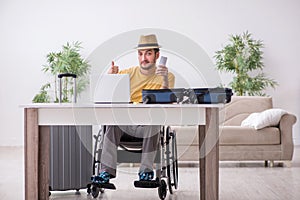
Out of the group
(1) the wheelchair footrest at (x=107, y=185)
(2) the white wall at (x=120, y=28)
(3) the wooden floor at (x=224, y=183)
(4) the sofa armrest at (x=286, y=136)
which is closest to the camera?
(1) the wheelchair footrest at (x=107, y=185)

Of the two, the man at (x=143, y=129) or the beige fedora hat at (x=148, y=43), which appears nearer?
the man at (x=143, y=129)

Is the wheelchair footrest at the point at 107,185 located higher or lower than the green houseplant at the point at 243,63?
lower

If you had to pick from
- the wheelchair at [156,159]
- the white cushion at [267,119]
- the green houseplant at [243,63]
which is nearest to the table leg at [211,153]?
the wheelchair at [156,159]

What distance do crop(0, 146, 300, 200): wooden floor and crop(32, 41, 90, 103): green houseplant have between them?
5.60ft

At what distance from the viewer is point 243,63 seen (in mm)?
7531

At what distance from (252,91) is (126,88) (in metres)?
4.44

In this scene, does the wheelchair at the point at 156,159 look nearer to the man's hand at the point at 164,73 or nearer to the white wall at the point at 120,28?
the man's hand at the point at 164,73

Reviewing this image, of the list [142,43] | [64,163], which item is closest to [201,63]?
[142,43]

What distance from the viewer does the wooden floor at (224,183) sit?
3965 mm

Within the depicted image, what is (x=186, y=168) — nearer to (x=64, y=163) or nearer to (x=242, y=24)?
(x=64, y=163)

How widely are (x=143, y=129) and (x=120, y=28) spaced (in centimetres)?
432

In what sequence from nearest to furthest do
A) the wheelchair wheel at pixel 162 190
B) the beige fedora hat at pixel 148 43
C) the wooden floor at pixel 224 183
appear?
the wheelchair wheel at pixel 162 190 < the wooden floor at pixel 224 183 < the beige fedora hat at pixel 148 43

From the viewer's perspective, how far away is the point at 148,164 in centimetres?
371

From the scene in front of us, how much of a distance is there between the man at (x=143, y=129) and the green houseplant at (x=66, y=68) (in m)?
3.21
